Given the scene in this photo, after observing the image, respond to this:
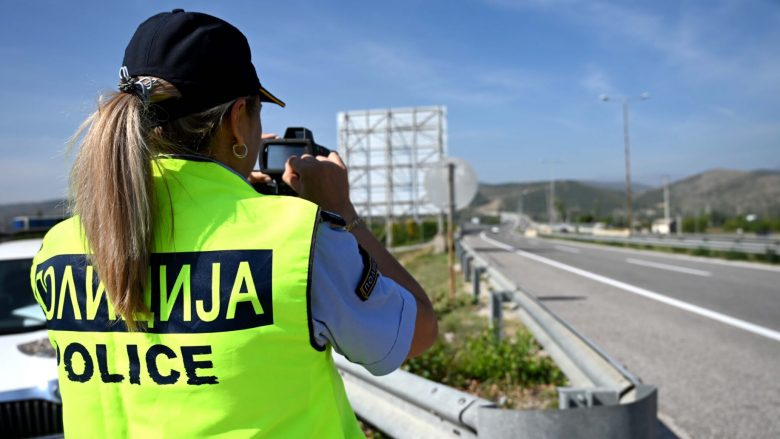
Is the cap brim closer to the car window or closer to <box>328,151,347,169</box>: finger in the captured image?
<box>328,151,347,169</box>: finger

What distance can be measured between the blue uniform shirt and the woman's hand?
0.23 meters

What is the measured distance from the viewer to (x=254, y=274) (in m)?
1.30

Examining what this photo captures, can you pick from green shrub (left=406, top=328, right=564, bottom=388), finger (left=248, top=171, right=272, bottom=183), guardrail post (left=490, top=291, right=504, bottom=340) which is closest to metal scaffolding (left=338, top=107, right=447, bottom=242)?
guardrail post (left=490, top=291, right=504, bottom=340)

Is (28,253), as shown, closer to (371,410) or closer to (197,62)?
(371,410)

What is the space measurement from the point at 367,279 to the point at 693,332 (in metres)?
8.47

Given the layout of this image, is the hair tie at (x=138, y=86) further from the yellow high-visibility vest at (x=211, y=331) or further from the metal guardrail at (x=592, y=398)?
the metal guardrail at (x=592, y=398)

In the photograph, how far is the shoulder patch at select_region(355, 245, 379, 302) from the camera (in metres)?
1.37

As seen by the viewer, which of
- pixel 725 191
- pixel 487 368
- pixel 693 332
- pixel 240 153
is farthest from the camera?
pixel 725 191

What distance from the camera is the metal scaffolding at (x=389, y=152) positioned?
3164 cm

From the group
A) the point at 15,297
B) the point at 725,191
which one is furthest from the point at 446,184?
the point at 725,191

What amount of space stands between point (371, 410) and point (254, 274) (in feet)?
7.72

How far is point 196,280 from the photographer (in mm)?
1332

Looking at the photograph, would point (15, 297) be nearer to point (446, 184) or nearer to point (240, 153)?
point (240, 153)

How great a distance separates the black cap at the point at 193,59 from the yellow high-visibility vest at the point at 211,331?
0.50 feet
